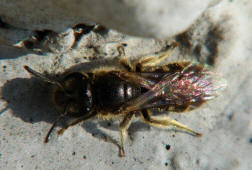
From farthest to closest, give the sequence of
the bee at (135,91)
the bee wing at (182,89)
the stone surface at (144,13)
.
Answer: the bee wing at (182,89) < the bee at (135,91) < the stone surface at (144,13)

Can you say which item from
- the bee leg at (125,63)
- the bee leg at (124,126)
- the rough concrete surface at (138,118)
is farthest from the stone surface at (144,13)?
the bee leg at (124,126)

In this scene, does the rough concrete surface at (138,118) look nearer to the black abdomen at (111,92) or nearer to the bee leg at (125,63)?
the bee leg at (125,63)

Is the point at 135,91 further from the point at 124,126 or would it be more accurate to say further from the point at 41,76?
the point at 41,76

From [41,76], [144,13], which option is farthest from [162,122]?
[144,13]

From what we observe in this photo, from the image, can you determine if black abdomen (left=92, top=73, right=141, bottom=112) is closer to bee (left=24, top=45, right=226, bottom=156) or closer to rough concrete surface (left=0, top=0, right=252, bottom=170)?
bee (left=24, top=45, right=226, bottom=156)

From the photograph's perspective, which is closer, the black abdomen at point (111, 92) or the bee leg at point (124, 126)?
the black abdomen at point (111, 92)

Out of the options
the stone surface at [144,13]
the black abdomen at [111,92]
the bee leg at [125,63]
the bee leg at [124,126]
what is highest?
the stone surface at [144,13]

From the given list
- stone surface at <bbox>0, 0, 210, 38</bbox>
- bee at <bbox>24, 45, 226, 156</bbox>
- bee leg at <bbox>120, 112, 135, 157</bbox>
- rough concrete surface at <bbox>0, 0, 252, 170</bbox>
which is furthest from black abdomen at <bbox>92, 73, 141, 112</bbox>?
stone surface at <bbox>0, 0, 210, 38</bbox>
